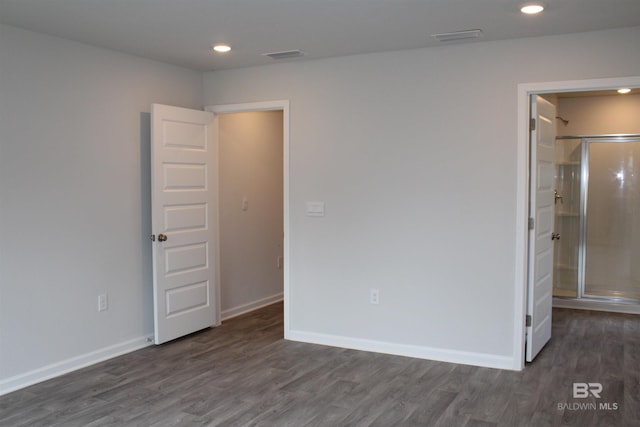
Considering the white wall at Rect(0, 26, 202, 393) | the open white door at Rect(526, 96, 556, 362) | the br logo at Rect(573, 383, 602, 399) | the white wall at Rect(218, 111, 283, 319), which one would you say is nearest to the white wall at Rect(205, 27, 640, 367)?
the open white door at Rect(526, 96, 556, 362)

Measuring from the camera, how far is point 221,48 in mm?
4199

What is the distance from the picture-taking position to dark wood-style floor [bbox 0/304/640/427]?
321cm

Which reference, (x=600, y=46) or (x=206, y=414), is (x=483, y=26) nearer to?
(x=600, y=46)

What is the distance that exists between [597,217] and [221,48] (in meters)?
4.71

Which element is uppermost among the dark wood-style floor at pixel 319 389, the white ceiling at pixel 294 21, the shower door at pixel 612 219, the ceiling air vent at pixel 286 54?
the ceiling air vent at pixel 286 54

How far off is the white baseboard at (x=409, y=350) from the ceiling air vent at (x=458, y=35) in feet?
7.63

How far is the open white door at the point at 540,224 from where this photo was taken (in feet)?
13.3

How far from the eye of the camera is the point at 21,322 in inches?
145

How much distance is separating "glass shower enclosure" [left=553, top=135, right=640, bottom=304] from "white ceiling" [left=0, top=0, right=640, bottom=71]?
3.00 metres

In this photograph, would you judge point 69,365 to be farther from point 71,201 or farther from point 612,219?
point 612,219

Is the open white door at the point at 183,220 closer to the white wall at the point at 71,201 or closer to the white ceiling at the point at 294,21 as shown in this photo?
the white wall at the point at 71,201

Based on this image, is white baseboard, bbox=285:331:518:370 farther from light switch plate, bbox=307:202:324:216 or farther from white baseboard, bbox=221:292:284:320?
light switch plate, bbox=307:202:324:216

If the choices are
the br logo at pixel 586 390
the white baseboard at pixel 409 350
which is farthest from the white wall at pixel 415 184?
the br logo at pixel 586 390

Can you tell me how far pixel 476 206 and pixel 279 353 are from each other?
76.3 inches
